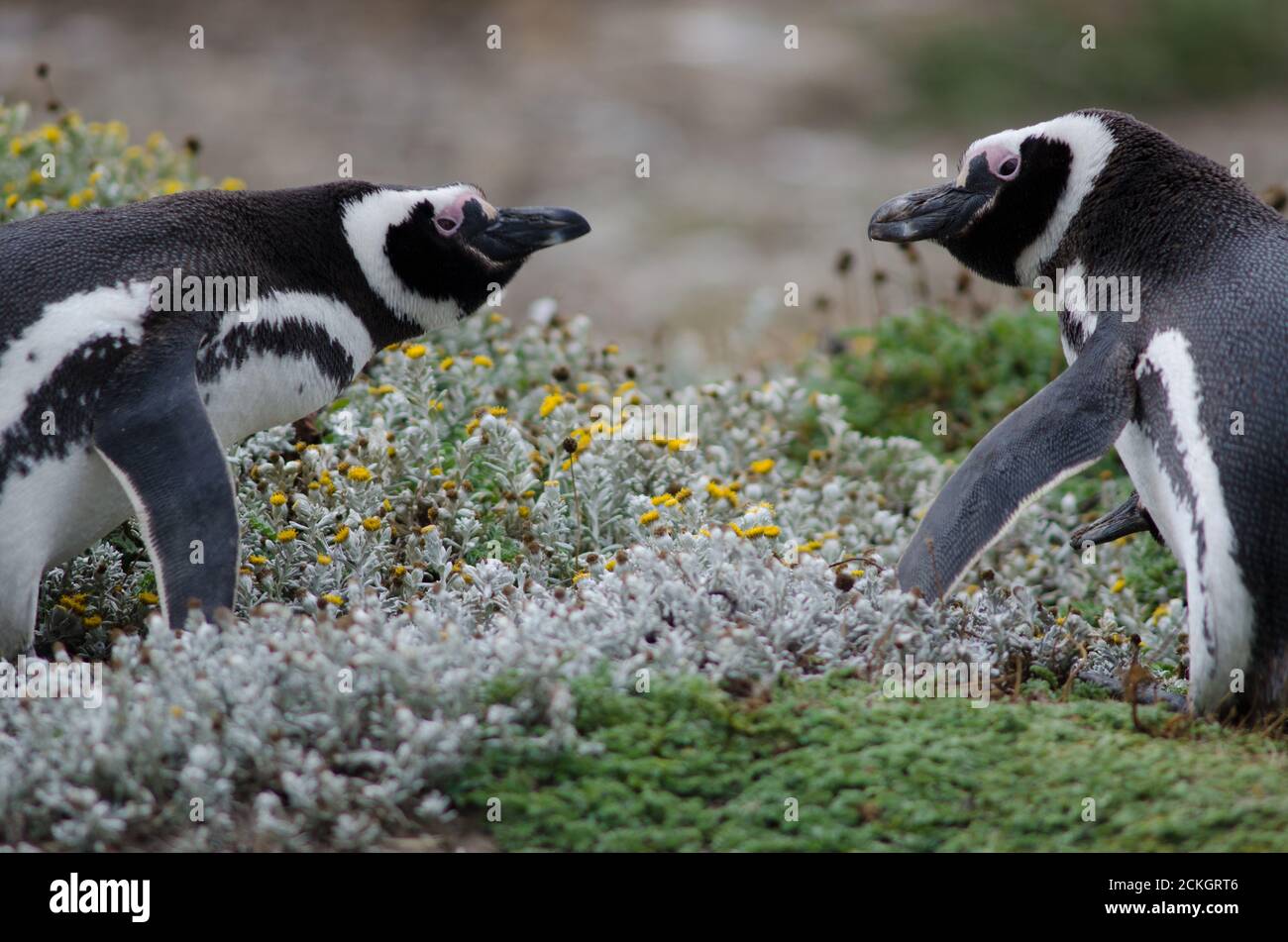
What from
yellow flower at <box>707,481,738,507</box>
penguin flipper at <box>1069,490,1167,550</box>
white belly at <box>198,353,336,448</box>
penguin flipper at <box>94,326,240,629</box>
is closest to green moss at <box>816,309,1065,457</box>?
yellow flower at <box>707,481,738,507</box>

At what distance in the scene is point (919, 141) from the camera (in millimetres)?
14977

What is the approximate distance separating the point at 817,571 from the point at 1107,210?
152 centimetres

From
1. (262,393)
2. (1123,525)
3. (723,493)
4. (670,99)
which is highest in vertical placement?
(670,99)

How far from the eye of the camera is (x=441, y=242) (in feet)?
15.4

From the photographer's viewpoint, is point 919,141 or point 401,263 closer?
point 401,263

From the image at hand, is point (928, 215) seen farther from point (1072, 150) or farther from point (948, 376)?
point (948, 376)

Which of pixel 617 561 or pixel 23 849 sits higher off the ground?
pixel 617 561

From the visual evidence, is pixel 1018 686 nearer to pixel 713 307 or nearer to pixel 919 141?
pixel 713 307

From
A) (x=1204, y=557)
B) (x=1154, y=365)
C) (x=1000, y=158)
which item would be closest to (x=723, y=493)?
(x=1000, y=158)

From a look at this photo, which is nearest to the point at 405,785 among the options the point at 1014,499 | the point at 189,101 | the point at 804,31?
the point at 1014,499

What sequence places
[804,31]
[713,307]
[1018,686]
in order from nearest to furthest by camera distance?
[1018,686] → [713,307] → [804,31]

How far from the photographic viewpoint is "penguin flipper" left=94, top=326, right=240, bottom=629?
3.88 m

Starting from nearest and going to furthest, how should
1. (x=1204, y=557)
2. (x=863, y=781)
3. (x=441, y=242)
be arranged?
(x=863, y=781) < (x=1204, y=557) < (x=441, y=242)

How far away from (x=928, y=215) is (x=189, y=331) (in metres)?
2.44
